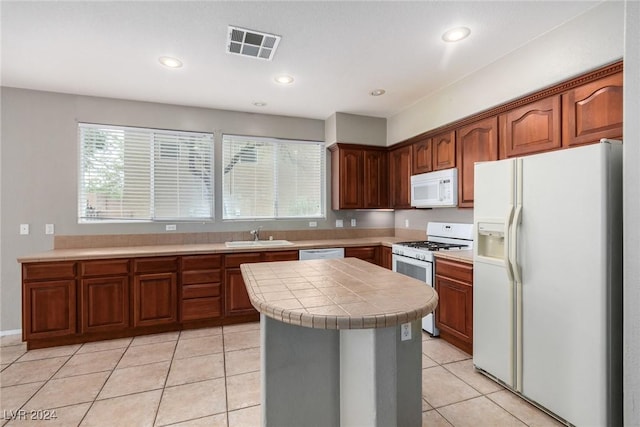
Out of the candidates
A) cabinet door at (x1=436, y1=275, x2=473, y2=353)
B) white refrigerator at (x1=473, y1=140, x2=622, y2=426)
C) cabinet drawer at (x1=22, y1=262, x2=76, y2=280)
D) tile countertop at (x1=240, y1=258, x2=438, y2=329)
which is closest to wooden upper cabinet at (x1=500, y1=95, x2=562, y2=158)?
white refrigerator at (x1=473, y1=140, x2=622, y2=426)

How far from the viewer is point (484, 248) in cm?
247

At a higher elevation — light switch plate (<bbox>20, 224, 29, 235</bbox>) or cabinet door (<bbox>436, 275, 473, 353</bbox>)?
light switch plate (<bbox>20, 224, 29, 235</bbox>)

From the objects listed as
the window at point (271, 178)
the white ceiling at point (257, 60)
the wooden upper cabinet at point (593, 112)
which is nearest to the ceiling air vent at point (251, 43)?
the white ceiling at point (257, 60)

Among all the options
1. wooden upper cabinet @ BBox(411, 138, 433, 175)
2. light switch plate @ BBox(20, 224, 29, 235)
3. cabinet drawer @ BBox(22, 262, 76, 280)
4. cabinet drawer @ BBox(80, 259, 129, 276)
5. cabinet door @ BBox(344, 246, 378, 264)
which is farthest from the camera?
cabinet door @ BBox(344, 246, 378, 264)

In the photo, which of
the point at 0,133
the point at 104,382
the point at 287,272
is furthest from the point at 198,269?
the point at 0,133

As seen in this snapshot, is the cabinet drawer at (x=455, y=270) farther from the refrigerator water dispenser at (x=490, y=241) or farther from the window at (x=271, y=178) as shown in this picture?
the window at (x=271, y=178)

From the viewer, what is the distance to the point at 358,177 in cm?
447

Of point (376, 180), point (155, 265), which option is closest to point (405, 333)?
point (155, 265)

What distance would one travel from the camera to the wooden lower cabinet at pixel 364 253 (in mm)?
4039

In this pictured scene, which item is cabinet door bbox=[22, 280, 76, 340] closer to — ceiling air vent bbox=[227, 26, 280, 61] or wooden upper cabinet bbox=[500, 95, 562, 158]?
ceiling air vent bbox=[227, 26, 280, 61]

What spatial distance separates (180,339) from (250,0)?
3138 millimetres

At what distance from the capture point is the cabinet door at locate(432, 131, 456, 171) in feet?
11.3

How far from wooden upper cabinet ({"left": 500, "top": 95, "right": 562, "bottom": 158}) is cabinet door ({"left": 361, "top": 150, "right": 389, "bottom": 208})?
190 cm

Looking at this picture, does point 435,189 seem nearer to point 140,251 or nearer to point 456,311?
point 456,311
